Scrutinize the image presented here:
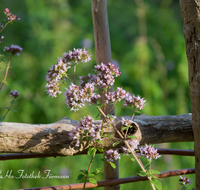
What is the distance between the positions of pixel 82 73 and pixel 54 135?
1.19 m

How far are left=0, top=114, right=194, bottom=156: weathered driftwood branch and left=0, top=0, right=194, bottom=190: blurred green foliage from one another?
1.00 m

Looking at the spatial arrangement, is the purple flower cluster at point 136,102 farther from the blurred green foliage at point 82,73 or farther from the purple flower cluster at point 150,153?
the blurred green foliage at point 82,73

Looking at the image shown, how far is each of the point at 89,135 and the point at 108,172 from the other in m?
0.26

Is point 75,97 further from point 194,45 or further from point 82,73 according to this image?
point 82,73

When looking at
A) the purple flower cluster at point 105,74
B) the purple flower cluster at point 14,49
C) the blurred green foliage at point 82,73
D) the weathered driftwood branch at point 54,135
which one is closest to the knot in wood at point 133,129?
the weathered driftwood branch at point 54,135

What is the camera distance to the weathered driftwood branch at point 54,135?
633 mm

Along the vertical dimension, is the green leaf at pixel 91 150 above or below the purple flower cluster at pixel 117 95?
below

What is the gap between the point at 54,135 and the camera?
2.15 ft

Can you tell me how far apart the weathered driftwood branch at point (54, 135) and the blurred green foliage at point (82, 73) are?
1.00 m

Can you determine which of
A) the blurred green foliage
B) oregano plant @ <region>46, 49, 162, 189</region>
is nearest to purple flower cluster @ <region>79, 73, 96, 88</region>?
oregano plant @ <region>46, 49, 162, 189</region>

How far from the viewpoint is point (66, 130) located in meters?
0.66

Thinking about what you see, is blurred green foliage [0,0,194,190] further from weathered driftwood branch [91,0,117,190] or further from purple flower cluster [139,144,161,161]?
purple flower cluster [139,144,161,161]

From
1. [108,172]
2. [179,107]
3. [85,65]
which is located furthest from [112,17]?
[108,172]

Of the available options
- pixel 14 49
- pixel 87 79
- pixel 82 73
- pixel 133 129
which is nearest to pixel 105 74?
pixel 87 79
